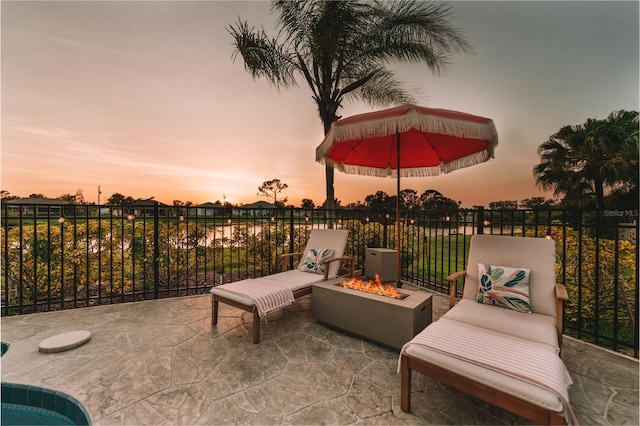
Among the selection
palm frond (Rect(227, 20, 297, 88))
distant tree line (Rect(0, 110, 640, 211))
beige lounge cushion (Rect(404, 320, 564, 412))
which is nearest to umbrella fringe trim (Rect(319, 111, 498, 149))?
beige lounge cushion (Rect(404, 320, 564, 412))

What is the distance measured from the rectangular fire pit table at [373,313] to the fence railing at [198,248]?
1.77m

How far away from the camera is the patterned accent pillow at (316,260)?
13.3 ft

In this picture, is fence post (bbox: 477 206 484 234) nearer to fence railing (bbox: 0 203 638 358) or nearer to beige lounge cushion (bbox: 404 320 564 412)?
fence railing (bbox: 0 203 638 358)

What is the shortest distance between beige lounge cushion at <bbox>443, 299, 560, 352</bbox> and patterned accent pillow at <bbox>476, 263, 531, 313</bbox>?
0.07 metres

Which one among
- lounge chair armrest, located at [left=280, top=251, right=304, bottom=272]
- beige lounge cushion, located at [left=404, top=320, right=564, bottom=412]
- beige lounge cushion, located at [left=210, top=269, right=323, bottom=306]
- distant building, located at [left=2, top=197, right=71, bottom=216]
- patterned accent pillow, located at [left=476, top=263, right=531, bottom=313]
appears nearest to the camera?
beige lounge cushion, located at [left=404, top=320, right=564, bottom=412]

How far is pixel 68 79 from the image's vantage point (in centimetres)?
→ 512

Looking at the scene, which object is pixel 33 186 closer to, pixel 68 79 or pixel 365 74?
pixel 68 79

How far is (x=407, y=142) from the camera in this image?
3.97 m

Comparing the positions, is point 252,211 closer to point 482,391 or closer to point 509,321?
point 509,321

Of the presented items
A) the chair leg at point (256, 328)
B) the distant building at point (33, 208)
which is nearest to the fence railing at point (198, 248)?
the distant building at point (33, 208)

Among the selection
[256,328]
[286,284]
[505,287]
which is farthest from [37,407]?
[505,287]

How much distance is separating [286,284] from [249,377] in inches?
51.1

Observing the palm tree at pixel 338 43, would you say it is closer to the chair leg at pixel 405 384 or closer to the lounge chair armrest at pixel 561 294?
the lounge chair armrest at pixel 561 294

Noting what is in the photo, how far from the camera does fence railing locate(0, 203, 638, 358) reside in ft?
10.8
